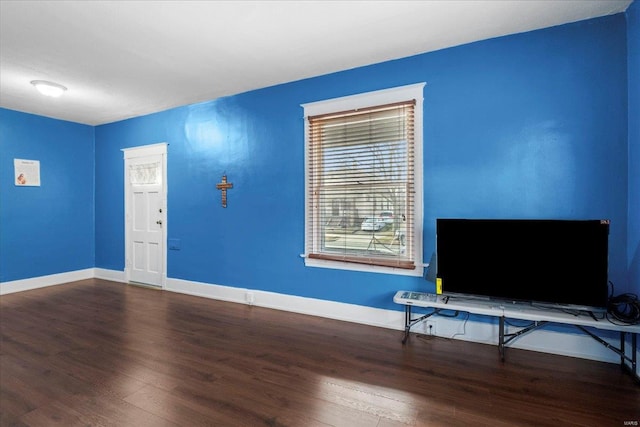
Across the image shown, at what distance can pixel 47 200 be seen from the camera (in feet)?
16.2

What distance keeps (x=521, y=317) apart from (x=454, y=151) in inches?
57.9

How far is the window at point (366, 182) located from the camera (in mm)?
2955

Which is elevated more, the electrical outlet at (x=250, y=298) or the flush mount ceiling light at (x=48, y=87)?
the flush mount ceiling light at (x=48, y=87)

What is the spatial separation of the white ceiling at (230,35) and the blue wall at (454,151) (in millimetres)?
205

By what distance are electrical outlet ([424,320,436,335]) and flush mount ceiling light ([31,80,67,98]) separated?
16.1 feet

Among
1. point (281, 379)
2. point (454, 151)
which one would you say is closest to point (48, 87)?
point (281, 379)

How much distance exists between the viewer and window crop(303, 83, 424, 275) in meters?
2.96

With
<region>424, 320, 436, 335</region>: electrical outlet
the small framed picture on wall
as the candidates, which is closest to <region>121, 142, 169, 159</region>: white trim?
the small framed picture on wall

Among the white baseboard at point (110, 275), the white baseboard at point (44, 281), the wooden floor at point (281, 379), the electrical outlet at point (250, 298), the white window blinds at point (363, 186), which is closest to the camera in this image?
the wooden floor at point (281, 379)

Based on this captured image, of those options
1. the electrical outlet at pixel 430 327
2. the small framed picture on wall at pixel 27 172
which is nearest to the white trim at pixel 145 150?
the small framed picture on wall at pixel 27 172

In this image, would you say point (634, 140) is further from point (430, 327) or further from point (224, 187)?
point (224, 187)

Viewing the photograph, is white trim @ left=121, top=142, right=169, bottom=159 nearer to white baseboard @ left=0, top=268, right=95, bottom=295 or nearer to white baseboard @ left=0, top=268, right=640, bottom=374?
white baseboard @ left=0, top=268, right=640, bottom=374

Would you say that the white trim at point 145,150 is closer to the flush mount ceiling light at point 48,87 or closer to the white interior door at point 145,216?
the white interior door at point 145,216

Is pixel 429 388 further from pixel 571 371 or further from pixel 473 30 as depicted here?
pixel 473 30
